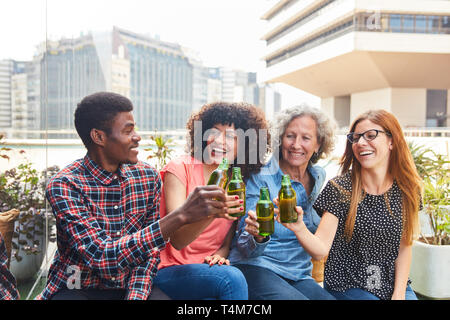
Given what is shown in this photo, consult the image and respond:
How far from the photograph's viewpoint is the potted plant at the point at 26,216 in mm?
2170

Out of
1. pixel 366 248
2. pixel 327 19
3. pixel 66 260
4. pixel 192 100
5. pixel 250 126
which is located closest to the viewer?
pixel 66 260

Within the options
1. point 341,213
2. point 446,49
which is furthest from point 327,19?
point 341,213

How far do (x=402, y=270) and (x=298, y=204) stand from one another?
1.68 ft

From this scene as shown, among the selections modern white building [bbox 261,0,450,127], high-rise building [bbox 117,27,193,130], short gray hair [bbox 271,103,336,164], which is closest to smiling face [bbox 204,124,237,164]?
short gray hair [bbox 271,103,336,164]

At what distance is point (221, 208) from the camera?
1314mm

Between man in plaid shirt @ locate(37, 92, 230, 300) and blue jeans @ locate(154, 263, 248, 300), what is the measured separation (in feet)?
0.25

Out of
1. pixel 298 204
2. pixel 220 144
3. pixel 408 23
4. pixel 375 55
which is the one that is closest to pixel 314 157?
pixel 298 204

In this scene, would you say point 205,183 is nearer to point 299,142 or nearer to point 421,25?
point 299,142

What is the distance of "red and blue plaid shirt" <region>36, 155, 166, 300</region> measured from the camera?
4.30 ft

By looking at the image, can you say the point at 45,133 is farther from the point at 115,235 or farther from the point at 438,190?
the point at 438,190

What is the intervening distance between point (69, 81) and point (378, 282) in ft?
6.12

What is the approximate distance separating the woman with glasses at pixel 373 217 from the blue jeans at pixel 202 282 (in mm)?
418

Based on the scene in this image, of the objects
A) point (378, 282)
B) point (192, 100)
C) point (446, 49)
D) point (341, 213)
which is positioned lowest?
point (378, 282)

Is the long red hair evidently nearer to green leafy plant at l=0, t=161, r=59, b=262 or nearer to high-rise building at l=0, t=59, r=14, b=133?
green leafy plant at l=0, t=161, r=59, b=262
